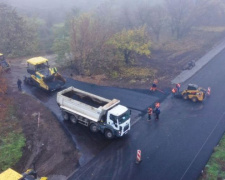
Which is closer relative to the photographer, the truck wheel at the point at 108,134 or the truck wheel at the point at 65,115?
the truck wheel at the point at 108,134

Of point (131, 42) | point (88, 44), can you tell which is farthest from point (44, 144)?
point (131, 42)

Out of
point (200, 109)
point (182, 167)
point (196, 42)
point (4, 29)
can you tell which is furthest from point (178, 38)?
point (182, 167)

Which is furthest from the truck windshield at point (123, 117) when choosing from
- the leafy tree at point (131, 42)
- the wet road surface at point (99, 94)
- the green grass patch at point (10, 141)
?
the leafy tree at point (131, 42)

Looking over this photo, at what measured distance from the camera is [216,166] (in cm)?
1501

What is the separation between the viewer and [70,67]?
31.5 meters

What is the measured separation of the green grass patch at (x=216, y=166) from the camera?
14.3 meters

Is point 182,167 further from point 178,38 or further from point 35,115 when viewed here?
point 178,38

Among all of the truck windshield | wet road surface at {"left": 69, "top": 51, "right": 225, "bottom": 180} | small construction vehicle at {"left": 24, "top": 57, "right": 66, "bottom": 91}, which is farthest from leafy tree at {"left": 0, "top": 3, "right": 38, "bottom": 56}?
the truck windshield

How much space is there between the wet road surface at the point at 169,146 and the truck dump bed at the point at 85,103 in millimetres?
2516

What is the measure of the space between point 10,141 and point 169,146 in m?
11.1

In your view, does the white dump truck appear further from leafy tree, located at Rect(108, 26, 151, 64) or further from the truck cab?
leafy tree, located at Rect(108, 26, 151, 64)

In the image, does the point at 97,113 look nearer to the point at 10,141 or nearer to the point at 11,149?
the point at 11,149

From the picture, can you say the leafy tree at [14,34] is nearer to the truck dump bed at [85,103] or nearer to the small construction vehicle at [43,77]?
the small construction vehicle at [43,77]

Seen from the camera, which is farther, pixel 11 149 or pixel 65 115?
pixel 65 115
